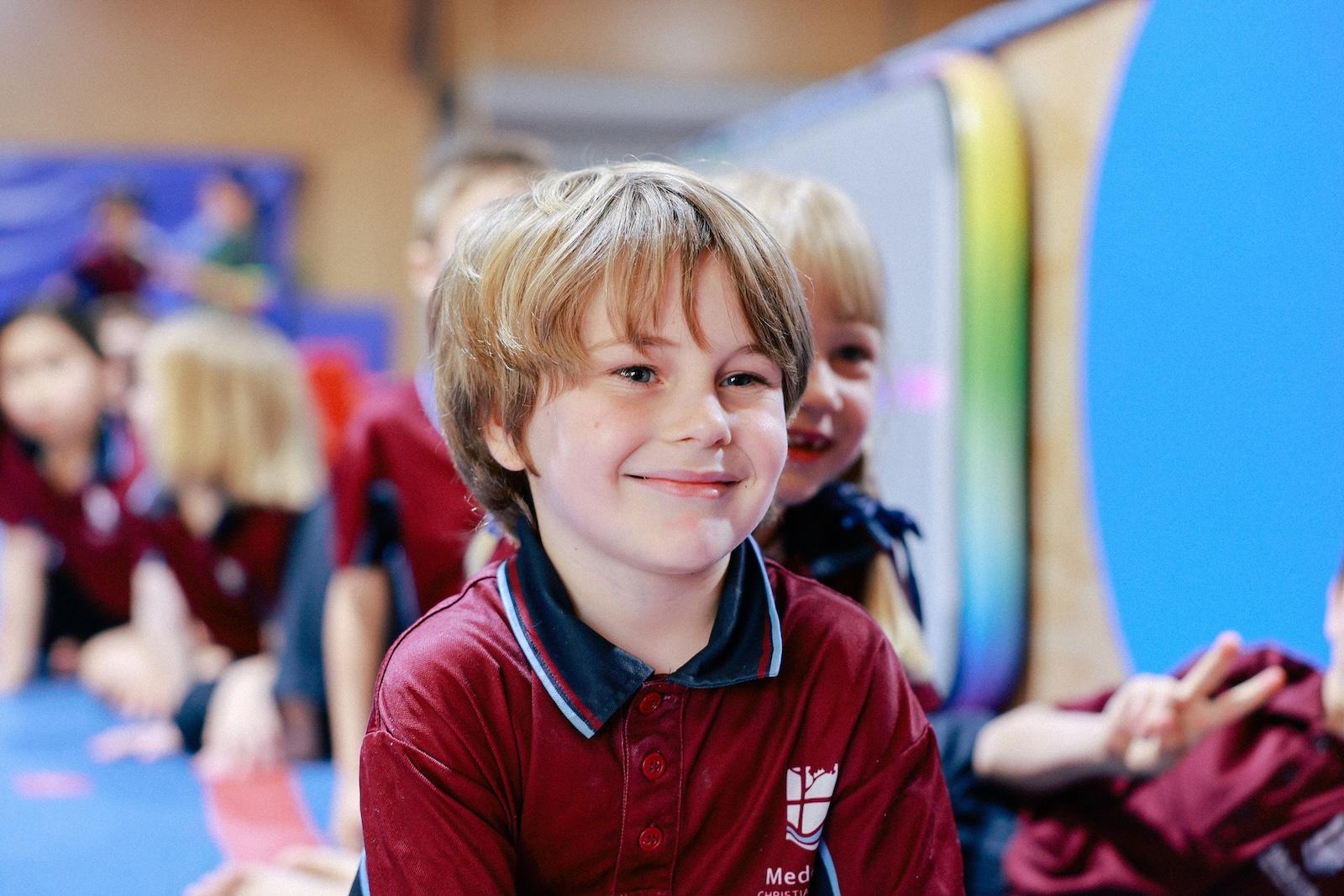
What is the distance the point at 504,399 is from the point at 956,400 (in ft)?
3.37

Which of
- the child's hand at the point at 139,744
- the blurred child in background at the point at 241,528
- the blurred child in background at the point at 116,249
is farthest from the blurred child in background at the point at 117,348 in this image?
the blurred child in background at the point at 116,249

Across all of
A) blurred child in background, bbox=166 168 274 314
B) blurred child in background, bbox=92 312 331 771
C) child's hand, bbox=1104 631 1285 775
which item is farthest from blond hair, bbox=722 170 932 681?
blurred child in background, bbox=166 168 274 314

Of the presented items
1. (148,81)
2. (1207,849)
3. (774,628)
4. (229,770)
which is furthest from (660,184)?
(148,81)

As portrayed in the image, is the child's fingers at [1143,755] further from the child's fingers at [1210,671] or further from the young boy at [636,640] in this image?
the young boy at [636,640]

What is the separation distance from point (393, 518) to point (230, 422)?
61 centimetres

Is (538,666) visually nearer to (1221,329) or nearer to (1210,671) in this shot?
(1210,671)

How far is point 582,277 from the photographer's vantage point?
67cm

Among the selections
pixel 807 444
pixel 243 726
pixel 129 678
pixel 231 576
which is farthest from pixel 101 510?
pixel 807 444

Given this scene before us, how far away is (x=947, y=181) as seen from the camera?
1641 millimetres

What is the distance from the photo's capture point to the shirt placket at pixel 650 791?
70cm

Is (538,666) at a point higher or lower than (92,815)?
higher

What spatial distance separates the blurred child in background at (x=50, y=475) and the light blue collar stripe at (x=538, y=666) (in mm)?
1772

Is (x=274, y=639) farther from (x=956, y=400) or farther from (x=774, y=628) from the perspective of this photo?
(x=774, y=628)

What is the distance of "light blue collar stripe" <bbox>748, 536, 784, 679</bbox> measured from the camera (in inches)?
28.5
